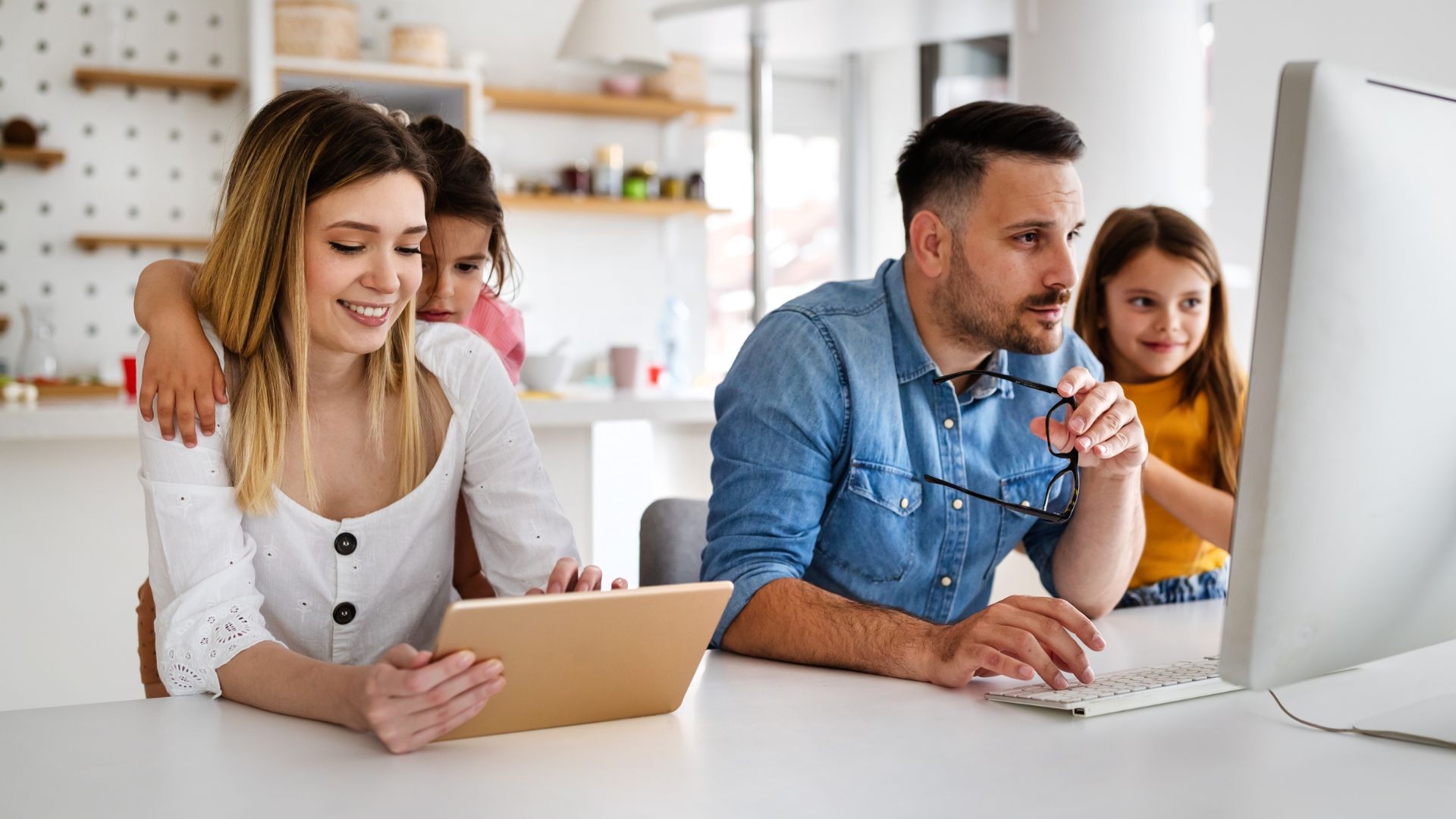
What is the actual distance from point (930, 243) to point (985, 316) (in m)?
0.13

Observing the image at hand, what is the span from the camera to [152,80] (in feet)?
14.9

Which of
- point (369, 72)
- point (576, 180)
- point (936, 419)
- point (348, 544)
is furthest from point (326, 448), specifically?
point (576, 180)

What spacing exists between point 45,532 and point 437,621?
5.17 feet

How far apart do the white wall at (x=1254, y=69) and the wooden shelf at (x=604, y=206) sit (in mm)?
2327

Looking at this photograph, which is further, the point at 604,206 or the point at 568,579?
the point at 604,206

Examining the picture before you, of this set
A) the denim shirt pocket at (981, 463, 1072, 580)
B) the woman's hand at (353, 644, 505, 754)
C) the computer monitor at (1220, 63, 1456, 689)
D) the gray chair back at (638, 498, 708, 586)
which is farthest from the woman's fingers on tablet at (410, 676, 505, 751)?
the denim shirt pocket at (981, 463, 1072, 580)

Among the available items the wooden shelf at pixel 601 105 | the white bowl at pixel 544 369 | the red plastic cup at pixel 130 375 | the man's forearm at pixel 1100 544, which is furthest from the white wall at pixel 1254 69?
the red plastic cup at pixel 130 375

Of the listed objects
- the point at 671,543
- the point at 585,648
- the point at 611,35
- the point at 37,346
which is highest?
the point at 611,35

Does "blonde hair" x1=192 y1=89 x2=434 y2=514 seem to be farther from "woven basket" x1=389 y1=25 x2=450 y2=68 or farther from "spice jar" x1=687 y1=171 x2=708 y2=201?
"spice jar" x1=687 y1=171 x2=708 y2=201

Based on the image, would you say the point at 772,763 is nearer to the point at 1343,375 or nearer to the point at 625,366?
the point at 1343,375

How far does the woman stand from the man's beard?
553 millimetres

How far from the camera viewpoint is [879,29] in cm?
492

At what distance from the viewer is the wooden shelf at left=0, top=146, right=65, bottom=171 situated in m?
4.32

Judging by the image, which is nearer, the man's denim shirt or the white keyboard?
the white keyboard
